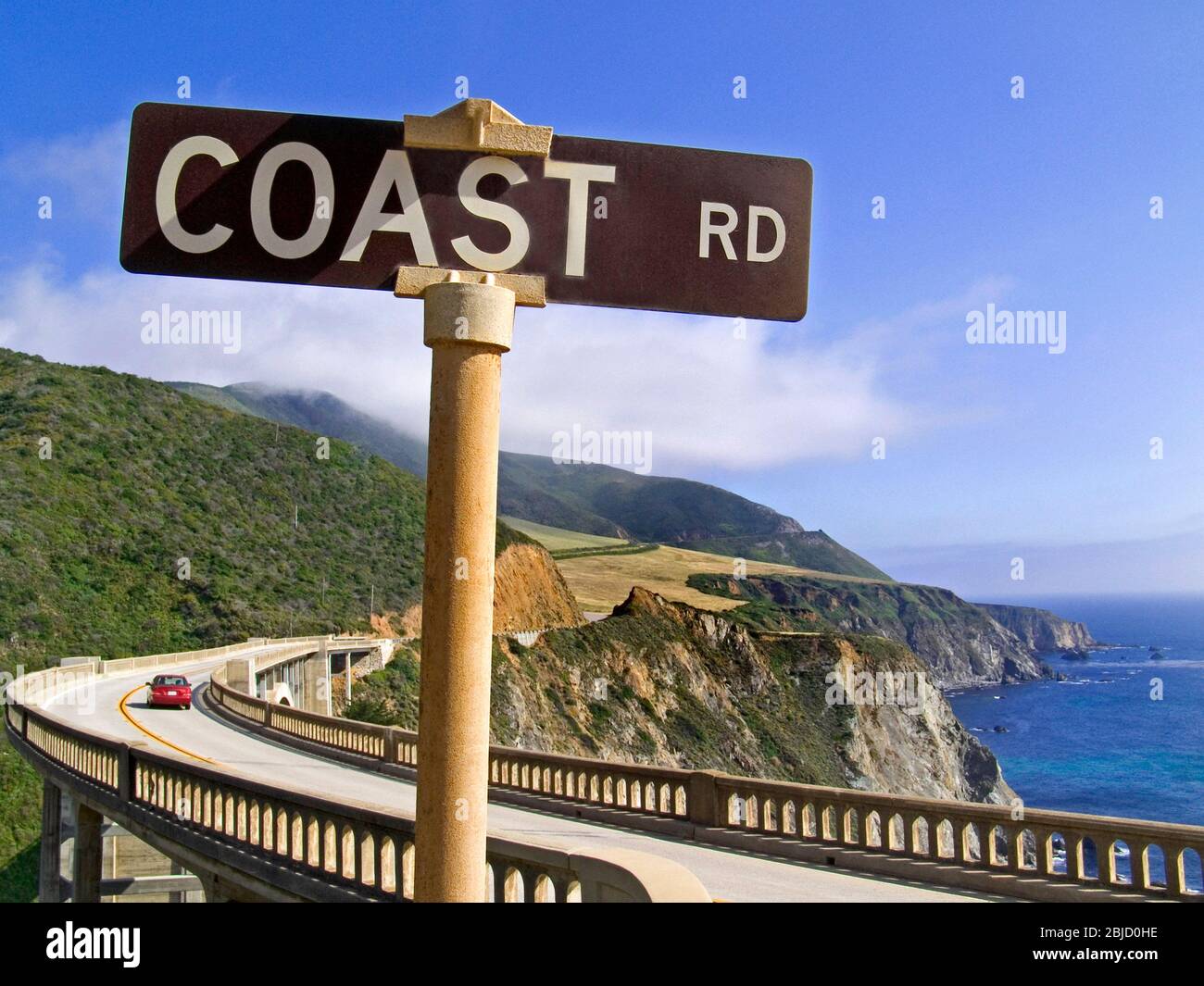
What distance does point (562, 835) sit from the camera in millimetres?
12539

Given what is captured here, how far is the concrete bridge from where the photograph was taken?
21.1 feet

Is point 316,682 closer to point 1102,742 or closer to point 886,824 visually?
point 886,824

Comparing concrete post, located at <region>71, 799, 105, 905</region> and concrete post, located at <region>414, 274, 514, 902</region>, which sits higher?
concrete post, located at <region>414, 274, 514, 902</region>

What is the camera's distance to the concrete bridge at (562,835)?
21.1 ft

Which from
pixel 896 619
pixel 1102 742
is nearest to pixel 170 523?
pixel 1102 742

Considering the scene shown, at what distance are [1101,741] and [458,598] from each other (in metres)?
136

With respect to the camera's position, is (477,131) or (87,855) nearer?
(477,131)

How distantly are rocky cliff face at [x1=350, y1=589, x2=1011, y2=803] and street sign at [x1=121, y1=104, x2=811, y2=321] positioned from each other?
55.8 metres

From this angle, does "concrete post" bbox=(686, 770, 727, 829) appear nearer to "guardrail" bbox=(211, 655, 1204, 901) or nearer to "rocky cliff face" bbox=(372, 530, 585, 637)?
"guardrail" bbox=(211, 655, 1204, 901)

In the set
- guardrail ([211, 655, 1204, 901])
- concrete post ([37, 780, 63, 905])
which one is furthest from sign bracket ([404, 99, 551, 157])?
concrete post ([37, 780, 63, 905])
